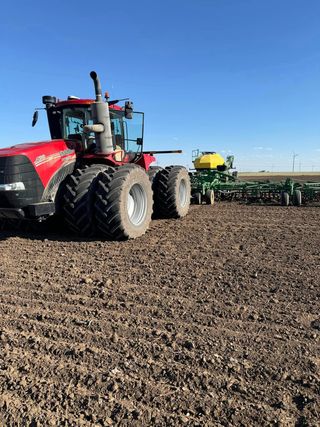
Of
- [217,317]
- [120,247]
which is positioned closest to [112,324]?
[217,317]

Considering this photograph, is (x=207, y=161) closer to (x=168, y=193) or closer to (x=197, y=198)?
(x=197, y=198)

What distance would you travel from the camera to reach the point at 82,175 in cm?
576

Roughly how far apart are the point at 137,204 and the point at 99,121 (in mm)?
1631

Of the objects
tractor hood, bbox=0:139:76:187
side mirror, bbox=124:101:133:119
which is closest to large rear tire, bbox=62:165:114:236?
tractor hood, bbox=0:139:76:187

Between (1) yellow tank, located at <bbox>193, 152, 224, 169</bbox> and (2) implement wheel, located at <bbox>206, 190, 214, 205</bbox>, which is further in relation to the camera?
(1) yellow tank, located at <bbox>193, 152, 224, 169</bbox>

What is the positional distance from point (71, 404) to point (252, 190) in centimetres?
1088

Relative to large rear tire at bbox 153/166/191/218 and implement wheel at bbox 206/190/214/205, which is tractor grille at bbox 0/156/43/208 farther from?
implement wheel at bbox 206/190/214/205

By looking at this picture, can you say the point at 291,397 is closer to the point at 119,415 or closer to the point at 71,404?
the point at 119,415

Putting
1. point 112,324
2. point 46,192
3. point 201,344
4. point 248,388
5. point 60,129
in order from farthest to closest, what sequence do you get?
point 60,129
point 46,192
point 112,324
point 201,344
point 248,388

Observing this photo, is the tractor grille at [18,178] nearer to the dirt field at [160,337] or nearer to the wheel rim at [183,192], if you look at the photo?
the dirt field at [160,337]

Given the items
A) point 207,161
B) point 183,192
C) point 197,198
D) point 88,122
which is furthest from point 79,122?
point 207,161

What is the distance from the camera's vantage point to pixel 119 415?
202 cm

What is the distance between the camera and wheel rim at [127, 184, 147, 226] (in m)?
6.62

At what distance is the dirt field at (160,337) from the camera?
2074mm
